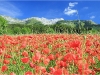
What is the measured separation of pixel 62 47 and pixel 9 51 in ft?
4.86

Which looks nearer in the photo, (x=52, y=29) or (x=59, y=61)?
(x=59, y=61)

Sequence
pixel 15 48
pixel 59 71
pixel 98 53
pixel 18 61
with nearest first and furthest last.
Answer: pixel 59 71, pixel 98 53, pixel 18 61, pixel 15 48

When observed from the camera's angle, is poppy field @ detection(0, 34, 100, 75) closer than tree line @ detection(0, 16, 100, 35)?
Yes

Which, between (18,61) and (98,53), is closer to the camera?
(98,53)

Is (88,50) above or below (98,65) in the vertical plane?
above

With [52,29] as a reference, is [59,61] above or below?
below

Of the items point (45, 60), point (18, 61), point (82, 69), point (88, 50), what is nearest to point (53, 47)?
point (18, 61)

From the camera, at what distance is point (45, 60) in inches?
157

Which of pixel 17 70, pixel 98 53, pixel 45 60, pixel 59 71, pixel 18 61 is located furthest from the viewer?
pixel 18 61

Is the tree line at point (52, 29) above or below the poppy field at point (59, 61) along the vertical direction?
above

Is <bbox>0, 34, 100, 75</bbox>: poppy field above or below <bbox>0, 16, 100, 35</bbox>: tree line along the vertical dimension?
below

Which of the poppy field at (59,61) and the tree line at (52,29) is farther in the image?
the tree line at (52,29)

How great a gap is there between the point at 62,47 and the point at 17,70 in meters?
1.39

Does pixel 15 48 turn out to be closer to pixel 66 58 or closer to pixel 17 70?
pixel 17 70
